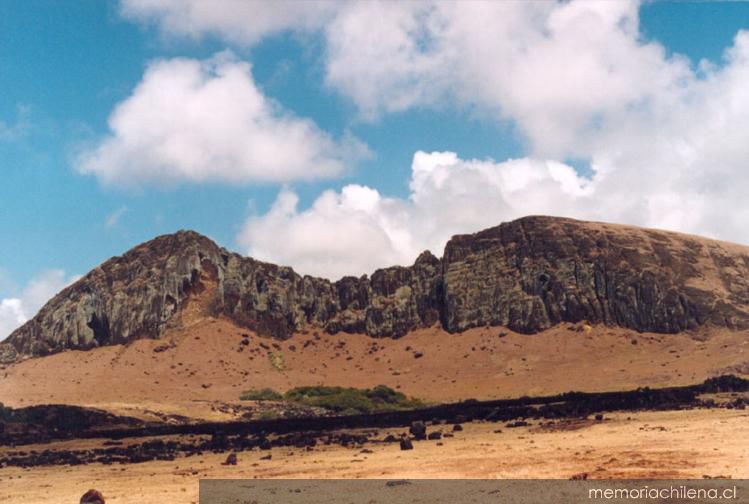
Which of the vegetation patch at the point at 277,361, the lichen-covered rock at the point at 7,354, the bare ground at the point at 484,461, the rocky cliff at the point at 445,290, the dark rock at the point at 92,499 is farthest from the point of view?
the lichen-covered rock at the point at 7,354

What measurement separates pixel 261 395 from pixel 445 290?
1680 inches

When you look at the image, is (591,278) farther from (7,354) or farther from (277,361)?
(7,354)

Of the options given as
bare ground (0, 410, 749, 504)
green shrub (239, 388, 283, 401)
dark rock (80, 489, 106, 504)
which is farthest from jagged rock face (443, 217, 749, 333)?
dark rock (80, 489, 106, 504)

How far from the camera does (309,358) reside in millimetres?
110188

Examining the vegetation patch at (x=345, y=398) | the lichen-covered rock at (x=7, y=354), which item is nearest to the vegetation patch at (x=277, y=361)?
the vegetation patch at (x=345, y=398)

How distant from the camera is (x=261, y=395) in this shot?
3302 inches

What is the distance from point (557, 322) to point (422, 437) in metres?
70.0

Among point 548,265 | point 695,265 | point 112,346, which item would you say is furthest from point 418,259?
point 112,346

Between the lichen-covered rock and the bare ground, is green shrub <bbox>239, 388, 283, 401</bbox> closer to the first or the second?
the bare ground

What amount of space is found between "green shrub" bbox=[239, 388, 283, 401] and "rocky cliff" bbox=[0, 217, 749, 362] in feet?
96.9

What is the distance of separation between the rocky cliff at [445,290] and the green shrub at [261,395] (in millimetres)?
29542

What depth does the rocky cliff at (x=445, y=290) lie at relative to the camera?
9806 cm

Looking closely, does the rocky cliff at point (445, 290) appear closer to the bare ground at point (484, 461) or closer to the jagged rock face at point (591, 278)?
the jagged rock face at point (591, 278)

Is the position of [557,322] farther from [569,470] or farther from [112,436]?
[569,470]
